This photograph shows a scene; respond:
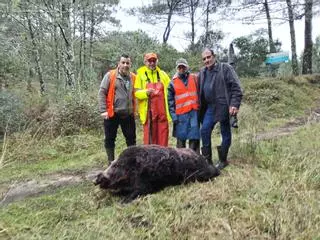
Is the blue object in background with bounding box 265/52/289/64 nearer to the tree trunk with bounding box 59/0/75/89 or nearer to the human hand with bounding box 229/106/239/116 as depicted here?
the tree trunk with bounding box 59/0/75/89

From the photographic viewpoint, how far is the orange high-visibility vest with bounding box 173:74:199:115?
586 cm

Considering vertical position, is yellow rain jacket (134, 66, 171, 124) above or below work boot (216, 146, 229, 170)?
above

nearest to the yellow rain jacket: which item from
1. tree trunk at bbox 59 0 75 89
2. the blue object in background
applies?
tree trunk at bbox 59 0 75 89

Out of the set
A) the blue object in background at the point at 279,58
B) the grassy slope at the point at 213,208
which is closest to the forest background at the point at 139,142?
the grassy slope at the point at 213,208

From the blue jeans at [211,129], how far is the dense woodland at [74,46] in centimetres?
165

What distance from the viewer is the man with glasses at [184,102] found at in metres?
5.86

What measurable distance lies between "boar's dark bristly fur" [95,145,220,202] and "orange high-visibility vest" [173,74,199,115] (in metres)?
1.02

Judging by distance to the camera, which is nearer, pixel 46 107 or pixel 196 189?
pixel 196 189

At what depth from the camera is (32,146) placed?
27.6ft

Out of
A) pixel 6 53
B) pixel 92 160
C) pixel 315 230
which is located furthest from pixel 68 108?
pixel 315 230

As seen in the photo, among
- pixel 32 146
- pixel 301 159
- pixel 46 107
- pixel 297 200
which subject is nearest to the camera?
pixel 297 200

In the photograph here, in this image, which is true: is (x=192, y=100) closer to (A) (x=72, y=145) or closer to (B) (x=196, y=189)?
(B) (x=196, y=189)

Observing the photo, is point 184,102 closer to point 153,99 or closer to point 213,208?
point 153,99

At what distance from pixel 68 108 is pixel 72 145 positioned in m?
1.44
